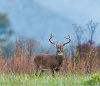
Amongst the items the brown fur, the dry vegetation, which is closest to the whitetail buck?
the brown fur

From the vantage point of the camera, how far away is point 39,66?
10555 millimetres

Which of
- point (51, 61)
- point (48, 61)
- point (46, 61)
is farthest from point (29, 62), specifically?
point (51, 61)

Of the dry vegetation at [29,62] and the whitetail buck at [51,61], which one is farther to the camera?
the dry vegetation at [29,62]

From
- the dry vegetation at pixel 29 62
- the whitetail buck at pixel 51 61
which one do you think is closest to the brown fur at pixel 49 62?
the whitetail buck at pixel 51 61

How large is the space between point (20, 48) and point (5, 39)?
86 cm

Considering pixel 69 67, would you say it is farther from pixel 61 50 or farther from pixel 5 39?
pixel 5 39

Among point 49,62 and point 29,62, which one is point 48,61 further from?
point 29,62

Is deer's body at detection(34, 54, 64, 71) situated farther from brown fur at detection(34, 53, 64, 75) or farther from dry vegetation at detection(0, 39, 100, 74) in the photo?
dry vegetation at detection(0, 39, 100, 74)

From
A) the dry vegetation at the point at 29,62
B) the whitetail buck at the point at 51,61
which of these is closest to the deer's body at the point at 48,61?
the whitetail buck at the point at 51,61

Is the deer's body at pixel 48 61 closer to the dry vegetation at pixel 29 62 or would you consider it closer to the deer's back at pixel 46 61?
the deer's back at pixel 46 61

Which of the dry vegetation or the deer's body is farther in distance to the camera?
the dry vegetation

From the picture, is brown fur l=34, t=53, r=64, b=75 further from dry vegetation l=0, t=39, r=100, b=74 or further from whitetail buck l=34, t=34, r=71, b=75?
dry vegetation l=0, t=39, r=100, b=74

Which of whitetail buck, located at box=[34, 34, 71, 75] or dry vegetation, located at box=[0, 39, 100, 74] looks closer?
whitetail buck, located at box=[34, 34, 71, 75]

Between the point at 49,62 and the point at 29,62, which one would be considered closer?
the point at 49,62
